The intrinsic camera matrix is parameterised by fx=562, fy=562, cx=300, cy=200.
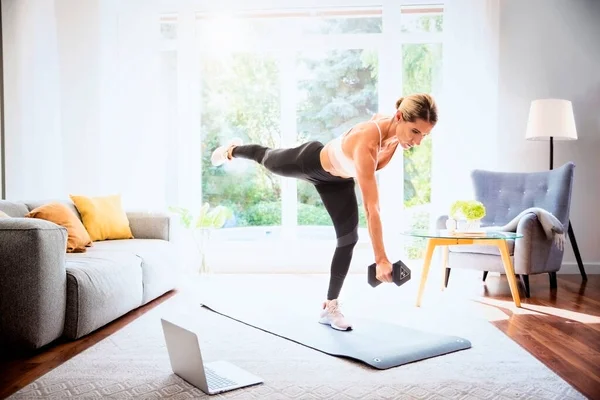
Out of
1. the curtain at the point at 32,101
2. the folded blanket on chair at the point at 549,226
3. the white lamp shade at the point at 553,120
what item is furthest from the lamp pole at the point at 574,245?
the curtain at the point at 32,101

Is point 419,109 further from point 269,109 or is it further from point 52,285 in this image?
point 269,109

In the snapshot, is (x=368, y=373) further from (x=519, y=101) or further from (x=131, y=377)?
(x=519, y=101)

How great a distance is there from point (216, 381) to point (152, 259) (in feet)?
6.06

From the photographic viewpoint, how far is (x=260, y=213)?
19.5 ft

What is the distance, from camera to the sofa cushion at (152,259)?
3.74 metres

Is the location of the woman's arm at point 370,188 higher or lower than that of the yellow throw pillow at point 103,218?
higher

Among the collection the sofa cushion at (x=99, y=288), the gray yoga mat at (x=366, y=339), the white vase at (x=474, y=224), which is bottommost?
the gray yoga mat at (x=366, y=339)

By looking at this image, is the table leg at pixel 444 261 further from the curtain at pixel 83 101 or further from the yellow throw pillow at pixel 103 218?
the curtain at pixel 83 101

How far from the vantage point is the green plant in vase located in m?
5.35

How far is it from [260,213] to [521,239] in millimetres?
2767

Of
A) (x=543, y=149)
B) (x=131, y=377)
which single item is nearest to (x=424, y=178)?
(x=543, y=149)

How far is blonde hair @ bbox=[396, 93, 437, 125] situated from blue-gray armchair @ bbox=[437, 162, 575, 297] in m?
1.78

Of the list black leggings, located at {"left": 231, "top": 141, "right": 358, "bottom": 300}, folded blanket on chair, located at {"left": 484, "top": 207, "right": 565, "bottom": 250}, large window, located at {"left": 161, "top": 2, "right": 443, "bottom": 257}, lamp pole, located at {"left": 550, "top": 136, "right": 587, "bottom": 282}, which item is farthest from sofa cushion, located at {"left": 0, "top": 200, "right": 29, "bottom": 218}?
lamp pole, located at {"left": 550, "top": 136, "right": 587, "bottom": 282}

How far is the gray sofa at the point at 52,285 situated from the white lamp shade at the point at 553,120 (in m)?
3.53
